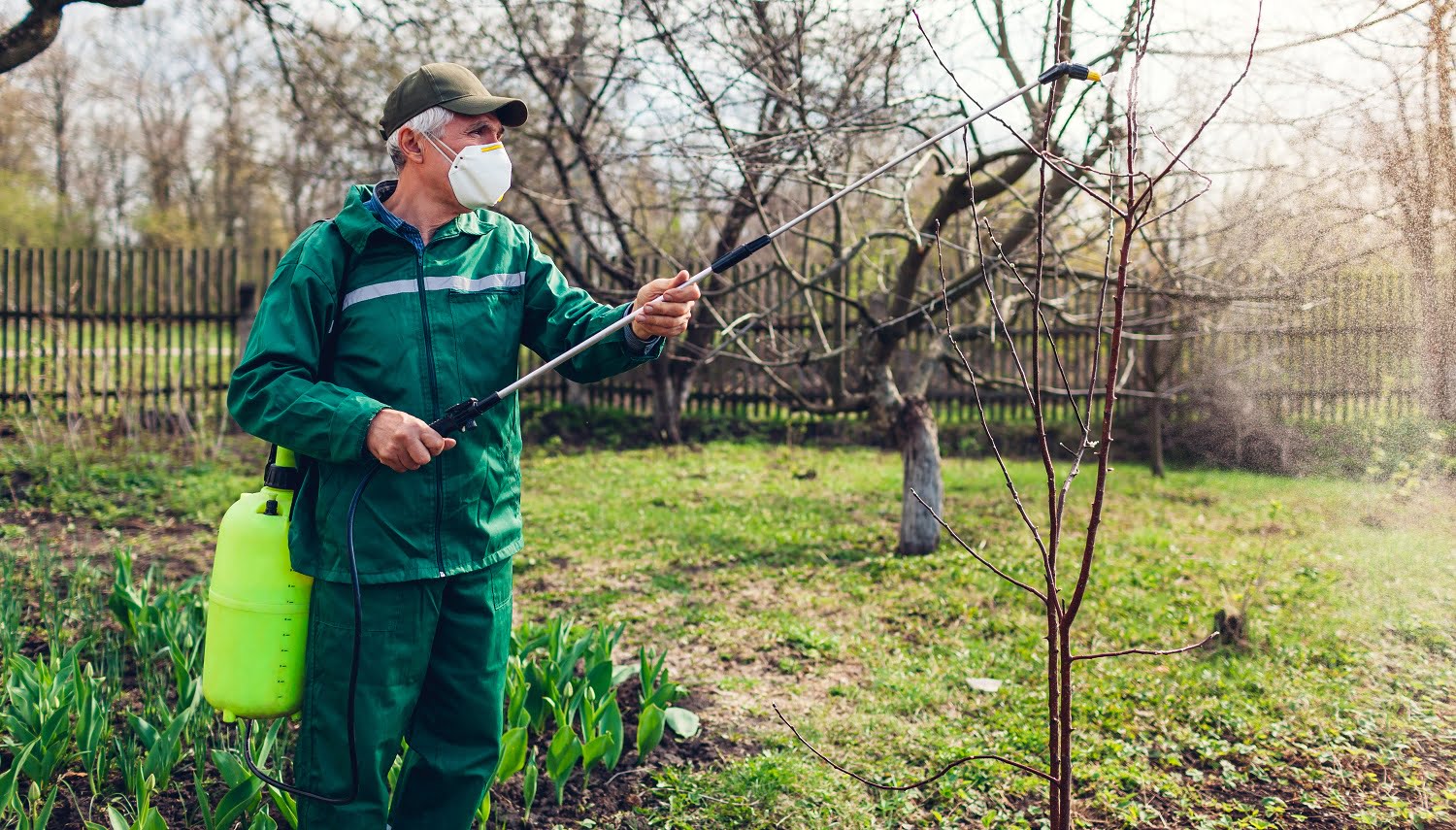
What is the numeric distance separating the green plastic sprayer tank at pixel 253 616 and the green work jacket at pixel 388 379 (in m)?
0.05

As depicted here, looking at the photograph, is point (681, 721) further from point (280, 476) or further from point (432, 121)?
point (432, 121)

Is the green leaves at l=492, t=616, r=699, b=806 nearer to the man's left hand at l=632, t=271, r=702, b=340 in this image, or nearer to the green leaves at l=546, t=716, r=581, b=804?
the green leaves at l=546, t=716, r=581, b=804

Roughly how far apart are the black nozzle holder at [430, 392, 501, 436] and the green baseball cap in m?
0.63

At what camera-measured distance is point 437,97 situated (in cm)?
218

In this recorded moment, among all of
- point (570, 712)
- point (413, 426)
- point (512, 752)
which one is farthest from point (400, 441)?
point (570, 712)

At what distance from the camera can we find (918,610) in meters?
4.57

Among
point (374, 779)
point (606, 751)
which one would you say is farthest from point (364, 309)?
point (606, 751)

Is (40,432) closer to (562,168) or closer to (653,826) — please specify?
(562,168)

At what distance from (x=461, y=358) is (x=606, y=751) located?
1253 mm

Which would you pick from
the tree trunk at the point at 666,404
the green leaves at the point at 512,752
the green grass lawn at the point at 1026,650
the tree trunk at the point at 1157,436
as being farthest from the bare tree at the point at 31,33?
the tree trunk at the point at 1157,436

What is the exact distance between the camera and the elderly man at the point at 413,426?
2.01m

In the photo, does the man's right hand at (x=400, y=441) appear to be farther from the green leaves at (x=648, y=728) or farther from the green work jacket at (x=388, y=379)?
the green leaves at (x=648, y=728)

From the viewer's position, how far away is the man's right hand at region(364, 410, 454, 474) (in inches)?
75.4

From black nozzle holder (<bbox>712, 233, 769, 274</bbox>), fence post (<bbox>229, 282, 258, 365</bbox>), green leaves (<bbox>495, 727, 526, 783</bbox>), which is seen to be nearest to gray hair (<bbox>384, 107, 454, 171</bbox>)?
black nozzle holder (<bbox>712, 233, 769, 274</bbox>)
